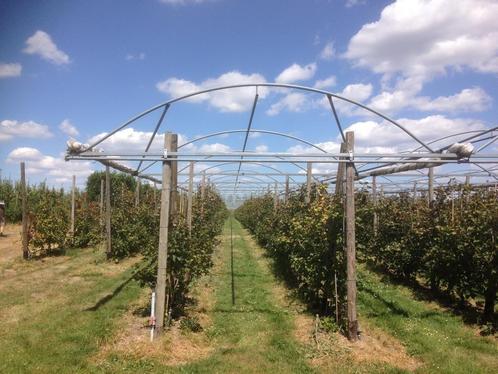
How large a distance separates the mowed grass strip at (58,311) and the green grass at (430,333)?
425 centimetres

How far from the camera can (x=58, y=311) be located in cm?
761

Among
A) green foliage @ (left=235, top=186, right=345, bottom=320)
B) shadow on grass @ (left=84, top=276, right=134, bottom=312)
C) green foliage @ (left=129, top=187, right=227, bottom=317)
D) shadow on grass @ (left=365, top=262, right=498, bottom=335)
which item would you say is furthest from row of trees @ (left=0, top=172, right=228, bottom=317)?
shadow on grass @ (left=365, top=262, right=498, bottom=335)

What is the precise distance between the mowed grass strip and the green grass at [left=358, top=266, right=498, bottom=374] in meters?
4.25

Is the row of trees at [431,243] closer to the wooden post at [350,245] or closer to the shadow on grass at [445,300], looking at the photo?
the shadow on grass at [445,300]

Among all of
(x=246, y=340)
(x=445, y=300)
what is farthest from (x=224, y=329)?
(x=445, y=300)

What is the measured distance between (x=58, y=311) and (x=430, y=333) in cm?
609

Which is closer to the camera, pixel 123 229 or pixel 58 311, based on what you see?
pixel 58 311

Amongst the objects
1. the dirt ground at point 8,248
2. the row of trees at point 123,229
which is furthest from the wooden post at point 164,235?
the dirt ground at point 8,248

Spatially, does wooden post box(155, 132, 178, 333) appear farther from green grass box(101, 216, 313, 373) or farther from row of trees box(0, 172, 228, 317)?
green grass box(101, 216, 313, 373)

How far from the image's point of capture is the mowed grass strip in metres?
5.42

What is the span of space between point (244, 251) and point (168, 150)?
11.2m

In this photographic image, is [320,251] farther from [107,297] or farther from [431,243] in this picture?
[107,297]

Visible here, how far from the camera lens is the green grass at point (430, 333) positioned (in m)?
5.57

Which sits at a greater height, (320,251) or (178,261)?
(320,251)
